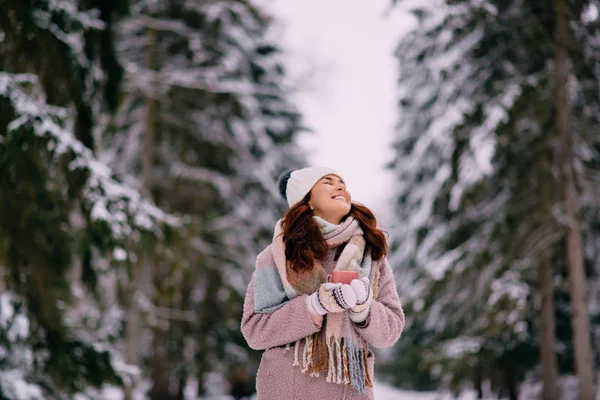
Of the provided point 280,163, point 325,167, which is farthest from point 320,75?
point 325,167

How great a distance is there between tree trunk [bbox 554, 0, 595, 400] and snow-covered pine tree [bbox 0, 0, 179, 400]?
6.88 metres

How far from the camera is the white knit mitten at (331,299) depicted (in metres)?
2.02

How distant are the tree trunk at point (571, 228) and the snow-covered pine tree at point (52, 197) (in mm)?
6884

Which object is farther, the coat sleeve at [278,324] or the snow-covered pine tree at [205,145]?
the snow-covered pine tree at [205,145]

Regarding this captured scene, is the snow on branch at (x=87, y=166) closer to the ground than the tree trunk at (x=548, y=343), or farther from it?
farther from it

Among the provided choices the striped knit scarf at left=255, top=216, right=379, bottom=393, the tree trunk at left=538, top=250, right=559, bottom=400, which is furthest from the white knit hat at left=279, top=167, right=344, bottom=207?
the tree trunk at left=538, top=250, right=559, bottom=400

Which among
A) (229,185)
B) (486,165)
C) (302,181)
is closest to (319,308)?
(302,181)

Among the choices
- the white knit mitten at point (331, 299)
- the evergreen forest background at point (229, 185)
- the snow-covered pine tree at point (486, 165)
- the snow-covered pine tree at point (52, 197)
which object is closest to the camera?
the white knit mitten at point (331, 299)

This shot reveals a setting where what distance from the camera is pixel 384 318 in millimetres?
2227

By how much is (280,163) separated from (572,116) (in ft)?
23.6

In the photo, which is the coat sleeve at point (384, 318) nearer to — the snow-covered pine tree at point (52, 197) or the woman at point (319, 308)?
the woman at point (319, 308)

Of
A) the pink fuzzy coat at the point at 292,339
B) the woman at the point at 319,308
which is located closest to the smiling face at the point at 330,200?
the woman at the point at 319,308

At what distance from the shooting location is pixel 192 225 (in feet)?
25.3

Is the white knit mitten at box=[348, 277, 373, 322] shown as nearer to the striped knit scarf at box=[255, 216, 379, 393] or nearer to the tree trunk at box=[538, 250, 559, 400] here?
the striped knit scarf at box=[255, 216, 379, 393]
